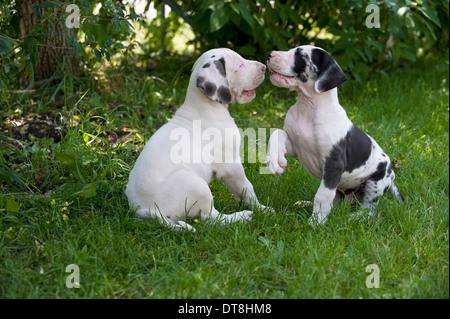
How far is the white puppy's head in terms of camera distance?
3.61 meters

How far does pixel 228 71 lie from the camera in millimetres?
3779

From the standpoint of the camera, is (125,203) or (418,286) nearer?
(418,286)

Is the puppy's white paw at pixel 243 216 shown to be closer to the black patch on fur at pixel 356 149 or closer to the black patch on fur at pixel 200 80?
the black patch on fur at pixel 356 149

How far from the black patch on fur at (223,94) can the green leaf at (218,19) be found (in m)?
2.14

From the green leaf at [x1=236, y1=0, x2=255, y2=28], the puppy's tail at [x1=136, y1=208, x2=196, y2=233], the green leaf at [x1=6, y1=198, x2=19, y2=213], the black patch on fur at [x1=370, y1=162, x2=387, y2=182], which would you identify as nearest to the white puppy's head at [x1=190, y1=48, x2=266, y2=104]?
the puppy's tail at [x1=136, y1=208, x2=196, y2=233]

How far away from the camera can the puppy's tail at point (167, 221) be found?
3.57 m

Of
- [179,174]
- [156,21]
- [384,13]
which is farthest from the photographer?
[156,21]

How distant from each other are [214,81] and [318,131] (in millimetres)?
791

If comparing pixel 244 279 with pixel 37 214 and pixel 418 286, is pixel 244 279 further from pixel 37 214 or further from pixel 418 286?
pixel 37 214

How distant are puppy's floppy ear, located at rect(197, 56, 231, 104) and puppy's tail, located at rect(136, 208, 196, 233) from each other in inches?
32.9

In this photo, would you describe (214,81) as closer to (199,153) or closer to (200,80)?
(200,80)

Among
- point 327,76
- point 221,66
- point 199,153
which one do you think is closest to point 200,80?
point 221,66
